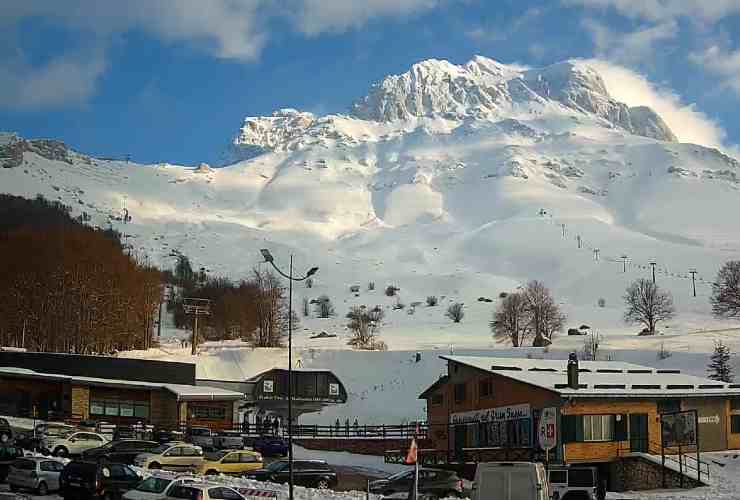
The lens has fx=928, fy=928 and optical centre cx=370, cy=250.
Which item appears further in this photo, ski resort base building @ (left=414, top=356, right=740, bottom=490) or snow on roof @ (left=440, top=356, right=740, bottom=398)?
snow on roof @ (left=440, top=356, right=740, bottom=398)

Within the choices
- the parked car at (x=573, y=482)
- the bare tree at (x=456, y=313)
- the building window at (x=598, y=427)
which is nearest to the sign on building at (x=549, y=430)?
the parked car at (x=573, y=482)

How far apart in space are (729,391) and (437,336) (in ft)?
267

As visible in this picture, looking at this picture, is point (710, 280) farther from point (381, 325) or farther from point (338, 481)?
point (338, 481)

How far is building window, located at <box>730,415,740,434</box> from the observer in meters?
51.1

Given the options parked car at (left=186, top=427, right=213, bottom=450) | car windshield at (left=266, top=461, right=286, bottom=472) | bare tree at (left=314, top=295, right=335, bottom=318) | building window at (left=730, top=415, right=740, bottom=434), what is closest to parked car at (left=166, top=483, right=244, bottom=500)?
car windshield at (left=266, top=461, right=286, bottom=472)

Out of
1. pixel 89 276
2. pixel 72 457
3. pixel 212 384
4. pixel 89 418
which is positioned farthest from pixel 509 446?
pixel 89 276

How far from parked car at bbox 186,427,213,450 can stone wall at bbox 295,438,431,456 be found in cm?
906

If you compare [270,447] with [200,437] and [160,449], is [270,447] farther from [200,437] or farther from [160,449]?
[160,449]

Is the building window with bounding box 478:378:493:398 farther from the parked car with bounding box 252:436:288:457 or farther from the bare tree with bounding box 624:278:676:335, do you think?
the bare tree with bounding box 624:278:676:335

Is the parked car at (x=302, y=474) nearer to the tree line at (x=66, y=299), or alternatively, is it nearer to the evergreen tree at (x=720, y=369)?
the evergreen tree at (x=720, y=369)

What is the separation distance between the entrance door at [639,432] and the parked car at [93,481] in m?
26.6

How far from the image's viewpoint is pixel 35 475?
101 ft

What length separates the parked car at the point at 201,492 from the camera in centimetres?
2614

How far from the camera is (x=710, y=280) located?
648ft
